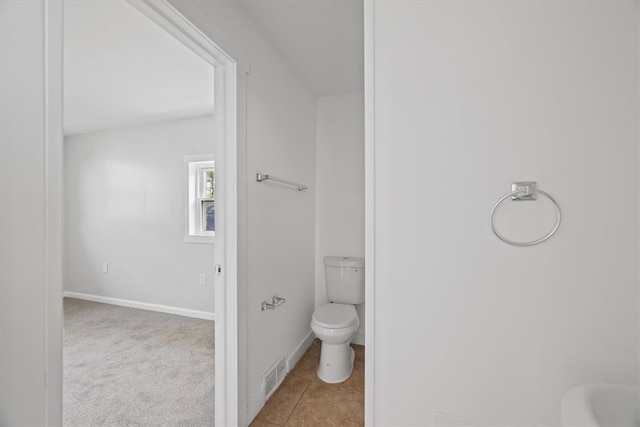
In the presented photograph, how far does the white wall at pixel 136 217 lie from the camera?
3279 mm

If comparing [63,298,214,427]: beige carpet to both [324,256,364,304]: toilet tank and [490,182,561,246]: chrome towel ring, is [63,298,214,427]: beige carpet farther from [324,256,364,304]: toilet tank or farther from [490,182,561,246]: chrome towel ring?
[490,182,561,246]: chrome towel ring

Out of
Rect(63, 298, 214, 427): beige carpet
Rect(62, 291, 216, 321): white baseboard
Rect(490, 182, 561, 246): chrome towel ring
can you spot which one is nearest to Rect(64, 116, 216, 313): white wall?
Rect(62, 291, 216, 321): white baseboard

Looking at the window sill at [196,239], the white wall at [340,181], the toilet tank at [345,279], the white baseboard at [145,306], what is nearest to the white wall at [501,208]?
the toilet tank at [345,279]

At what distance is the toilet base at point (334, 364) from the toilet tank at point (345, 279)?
44cm

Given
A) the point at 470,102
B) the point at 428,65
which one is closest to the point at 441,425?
the point at 470,102

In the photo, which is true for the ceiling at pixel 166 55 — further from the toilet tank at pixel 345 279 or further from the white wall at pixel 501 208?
the toilet tank at pixel 345 279

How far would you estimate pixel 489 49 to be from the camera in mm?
777

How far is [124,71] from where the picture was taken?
2.19 meters

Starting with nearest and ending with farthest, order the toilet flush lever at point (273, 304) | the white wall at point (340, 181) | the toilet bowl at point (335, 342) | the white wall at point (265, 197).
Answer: the white wall at point (265, 197) < the toilet flush lever at point (273, 304) < the toilet bowl at point (335, 342) < the white wall at point (340, 181)

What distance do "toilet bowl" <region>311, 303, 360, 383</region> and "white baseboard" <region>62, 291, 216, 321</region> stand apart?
1.69 meters

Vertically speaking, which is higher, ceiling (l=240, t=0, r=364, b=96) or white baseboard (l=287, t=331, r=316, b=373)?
ceiling (l=240, t=0, r=364, b=96)

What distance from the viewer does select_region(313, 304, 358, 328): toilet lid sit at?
1.94 metres

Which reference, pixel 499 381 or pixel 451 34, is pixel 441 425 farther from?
pixel 451 34

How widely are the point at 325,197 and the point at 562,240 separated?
2038 millimetres
